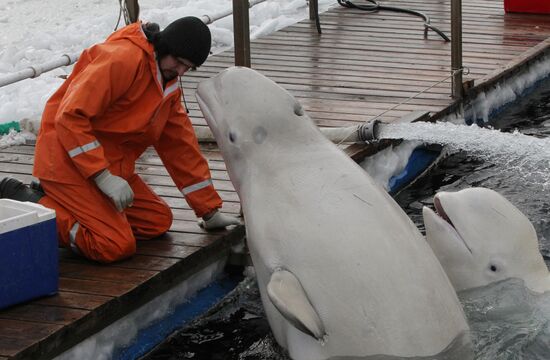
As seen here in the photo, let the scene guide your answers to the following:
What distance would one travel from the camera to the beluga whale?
4.80 metres

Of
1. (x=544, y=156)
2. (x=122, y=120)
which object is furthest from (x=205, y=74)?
(x=122, y=120)

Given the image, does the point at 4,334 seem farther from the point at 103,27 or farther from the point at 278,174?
the point at 103,27

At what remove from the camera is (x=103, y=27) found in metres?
11.7

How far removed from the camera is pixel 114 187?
18.4 feet

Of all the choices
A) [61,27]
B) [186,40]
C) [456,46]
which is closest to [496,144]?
[456,46]

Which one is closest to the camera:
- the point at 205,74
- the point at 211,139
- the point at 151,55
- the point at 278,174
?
the point at 278,174

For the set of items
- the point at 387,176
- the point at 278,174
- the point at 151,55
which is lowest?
the point at 387,176

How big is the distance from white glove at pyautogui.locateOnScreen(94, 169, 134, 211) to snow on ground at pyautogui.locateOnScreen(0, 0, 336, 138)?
2639 millimetres

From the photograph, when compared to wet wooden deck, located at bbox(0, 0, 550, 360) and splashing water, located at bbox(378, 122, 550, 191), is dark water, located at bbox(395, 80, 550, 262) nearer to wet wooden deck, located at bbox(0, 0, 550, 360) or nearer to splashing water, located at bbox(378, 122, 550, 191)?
splashing water, located at bbox(378, 122, 550, 191)

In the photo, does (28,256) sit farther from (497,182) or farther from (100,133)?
(497,182)

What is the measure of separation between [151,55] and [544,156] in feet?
12.9

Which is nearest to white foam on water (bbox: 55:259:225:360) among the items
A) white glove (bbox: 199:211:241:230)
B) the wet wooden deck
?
the wet wooden deck

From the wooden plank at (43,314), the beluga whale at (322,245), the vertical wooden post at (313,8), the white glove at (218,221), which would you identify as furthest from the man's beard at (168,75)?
the vertical wooden post at (313,8)

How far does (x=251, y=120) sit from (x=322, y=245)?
83 cm
